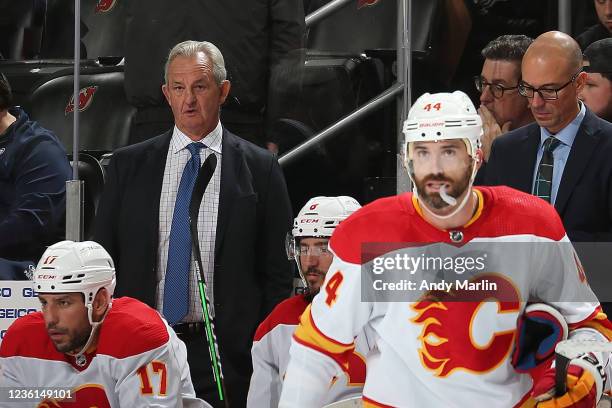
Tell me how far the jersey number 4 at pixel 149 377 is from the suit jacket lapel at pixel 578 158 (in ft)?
3.86

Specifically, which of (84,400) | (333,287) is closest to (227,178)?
(84,400)

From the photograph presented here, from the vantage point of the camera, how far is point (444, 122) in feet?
9.30

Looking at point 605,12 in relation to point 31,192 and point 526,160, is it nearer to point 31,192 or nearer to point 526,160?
point 526,160

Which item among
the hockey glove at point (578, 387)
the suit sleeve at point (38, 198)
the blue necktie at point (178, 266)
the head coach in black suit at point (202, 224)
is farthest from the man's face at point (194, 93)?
the hockey glove at point (578, 387)

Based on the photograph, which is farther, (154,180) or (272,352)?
(154,180)

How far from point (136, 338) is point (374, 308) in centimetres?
106

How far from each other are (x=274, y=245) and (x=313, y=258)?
0.43ft

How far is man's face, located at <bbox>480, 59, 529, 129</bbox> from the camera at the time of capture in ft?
13.5

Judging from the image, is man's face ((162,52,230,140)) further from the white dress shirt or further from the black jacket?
the black jacket

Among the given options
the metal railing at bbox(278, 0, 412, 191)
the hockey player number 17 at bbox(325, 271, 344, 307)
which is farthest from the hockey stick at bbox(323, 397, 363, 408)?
the metal railing at bbox(278, 0, 412, 191)

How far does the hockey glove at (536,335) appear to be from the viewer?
9.15 ft

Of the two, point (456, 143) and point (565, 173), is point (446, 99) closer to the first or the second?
point (456, 143)

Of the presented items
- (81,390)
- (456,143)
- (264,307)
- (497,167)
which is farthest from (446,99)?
(81,390)

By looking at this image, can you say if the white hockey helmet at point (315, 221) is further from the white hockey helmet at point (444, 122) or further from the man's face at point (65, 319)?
the white hockey helmet at point (444, 122)
